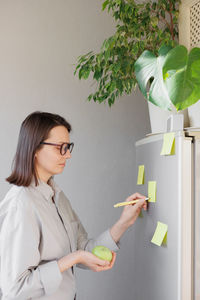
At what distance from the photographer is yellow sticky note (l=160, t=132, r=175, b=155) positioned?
1236 mm

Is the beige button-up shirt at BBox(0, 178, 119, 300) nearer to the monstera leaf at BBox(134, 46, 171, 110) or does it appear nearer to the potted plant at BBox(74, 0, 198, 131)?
the monstera leaf at BBox(134, 46, 171, 110)

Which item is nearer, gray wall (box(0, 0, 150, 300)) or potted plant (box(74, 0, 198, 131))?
potted plant (box(74, 0, 198, 131))

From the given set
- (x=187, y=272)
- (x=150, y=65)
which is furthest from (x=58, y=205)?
(x=150, y=65)

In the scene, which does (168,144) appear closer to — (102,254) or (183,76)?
(183,76)

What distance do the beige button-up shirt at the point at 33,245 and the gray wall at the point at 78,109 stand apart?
1.04 metres

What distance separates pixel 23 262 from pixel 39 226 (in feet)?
0.49

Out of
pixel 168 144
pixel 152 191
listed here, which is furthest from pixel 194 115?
pixel 152 191

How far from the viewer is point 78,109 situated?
2.48 metres

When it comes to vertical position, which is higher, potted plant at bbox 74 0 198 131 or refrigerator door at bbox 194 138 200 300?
potted plant at bbox 74 0 198 131

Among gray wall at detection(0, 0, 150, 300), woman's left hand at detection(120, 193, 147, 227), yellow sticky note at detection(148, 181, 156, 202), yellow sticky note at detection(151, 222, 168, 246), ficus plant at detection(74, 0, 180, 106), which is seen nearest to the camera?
yellow sticky note at detection(151, 222, 168, 246)

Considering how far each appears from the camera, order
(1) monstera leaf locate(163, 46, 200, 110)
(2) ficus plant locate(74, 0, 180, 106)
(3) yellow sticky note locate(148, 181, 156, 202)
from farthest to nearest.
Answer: (2) ficus plant locate(74, 0, 180, 106), (3) yellow sticky note locate(148, 181, 156, 202), (1) monstera leaf locate(163, 46, 200, 110)

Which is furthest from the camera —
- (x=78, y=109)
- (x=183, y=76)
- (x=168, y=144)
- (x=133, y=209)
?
(x=78, y=109)

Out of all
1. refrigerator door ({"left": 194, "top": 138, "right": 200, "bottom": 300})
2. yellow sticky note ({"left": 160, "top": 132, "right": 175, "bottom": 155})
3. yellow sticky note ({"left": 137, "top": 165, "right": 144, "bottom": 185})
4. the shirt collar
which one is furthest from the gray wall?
refrigerator door ({"left": 194, "top": 138, "right": 200, "bottom": 300})

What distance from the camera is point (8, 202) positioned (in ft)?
4.27
